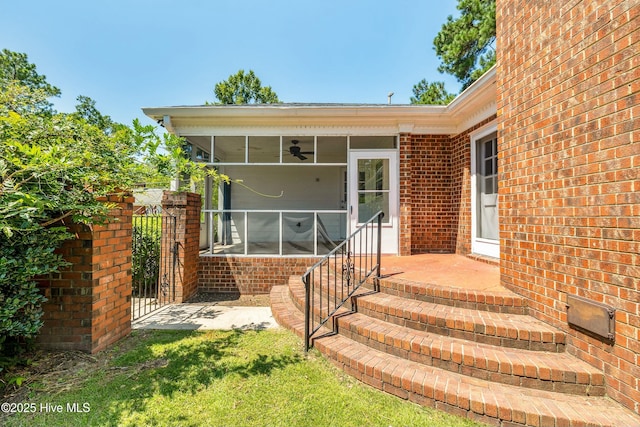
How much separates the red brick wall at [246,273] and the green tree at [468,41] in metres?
12.1

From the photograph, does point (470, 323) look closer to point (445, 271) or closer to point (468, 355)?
point (468, 355)

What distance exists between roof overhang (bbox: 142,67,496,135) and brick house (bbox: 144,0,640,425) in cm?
2

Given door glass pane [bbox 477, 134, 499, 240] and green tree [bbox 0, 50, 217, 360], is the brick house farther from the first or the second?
green tree [bbox 0, 50, 217, 360]

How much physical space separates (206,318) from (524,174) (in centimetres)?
448

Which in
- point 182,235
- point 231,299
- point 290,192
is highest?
point 290,192

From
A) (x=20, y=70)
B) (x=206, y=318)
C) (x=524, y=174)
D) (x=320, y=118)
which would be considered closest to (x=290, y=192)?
(x=320, y=118)

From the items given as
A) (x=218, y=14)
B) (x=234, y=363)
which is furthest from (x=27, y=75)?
(x=234, y=363)

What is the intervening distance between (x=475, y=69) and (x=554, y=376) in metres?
14.7

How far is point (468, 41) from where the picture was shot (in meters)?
11.6

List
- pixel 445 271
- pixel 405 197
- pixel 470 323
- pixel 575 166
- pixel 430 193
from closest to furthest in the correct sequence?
pixel 575 166, pixel 470 323, pixel 445 271, pixel 405 197, pixel 430 193

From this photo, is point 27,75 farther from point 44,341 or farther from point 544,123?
point 544,123

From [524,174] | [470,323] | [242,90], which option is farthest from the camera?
[242,90]

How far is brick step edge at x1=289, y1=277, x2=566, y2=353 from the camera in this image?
2.32m

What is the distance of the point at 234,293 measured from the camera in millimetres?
5285
